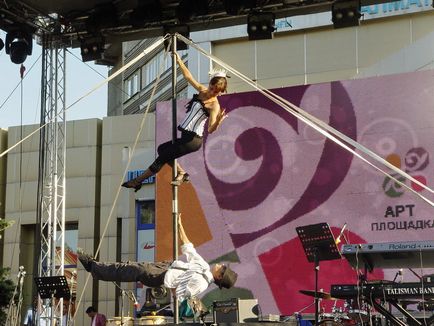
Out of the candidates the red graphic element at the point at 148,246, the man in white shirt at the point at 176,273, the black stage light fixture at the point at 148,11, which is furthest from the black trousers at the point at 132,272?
the red graphic element at the point at 148,246

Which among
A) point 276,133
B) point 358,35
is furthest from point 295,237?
point 358,35

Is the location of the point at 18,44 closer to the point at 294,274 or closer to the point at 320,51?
the point at 294,274

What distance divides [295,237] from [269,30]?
513 centimetres

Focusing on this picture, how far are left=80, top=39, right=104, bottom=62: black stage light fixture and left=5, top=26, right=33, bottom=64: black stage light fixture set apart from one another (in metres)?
0.87

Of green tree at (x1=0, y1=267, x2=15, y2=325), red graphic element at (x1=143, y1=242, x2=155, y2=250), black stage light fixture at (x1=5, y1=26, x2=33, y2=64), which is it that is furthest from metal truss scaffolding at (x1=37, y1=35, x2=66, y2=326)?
red graphic element at (x1=143, y1=242, x2=155, y2=250)

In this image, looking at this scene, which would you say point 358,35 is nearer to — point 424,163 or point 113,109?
point 424,163

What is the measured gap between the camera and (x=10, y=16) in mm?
12391

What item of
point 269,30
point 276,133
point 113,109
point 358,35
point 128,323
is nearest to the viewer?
point 128,323

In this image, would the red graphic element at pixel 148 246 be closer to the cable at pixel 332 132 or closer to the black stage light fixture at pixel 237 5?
the black stage light fixture at pixel 237 5

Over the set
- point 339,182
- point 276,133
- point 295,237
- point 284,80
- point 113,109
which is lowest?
point 295,237

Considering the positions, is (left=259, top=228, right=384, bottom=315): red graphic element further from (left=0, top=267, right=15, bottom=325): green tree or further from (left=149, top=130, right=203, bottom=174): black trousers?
(left=149, top=130, right=203, bottom=174): black trousers

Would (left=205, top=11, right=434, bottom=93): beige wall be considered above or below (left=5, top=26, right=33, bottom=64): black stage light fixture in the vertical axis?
above

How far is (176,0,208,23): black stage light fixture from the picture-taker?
1195 cm

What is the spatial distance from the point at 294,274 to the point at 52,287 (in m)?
6.21
